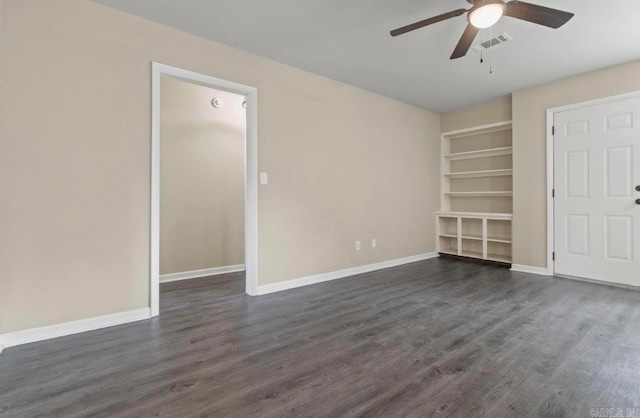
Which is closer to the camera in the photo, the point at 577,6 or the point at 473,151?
the point at 577,6

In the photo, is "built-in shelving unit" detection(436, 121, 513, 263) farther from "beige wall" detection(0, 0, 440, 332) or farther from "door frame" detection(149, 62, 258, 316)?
"door frame" detection(149, 62, 258, 316)

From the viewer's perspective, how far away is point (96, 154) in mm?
2520

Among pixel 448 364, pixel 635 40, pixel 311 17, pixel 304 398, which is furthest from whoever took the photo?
pixel 635 40

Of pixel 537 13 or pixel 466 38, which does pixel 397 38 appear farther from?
pixel 537 13

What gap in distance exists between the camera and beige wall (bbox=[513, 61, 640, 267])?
4.04 meters

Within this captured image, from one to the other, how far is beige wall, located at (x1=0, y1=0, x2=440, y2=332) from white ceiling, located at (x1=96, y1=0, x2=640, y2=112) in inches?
11.9

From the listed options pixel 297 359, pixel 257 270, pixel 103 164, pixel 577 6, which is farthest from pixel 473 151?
pixel 103 164

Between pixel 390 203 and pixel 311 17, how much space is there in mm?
2949

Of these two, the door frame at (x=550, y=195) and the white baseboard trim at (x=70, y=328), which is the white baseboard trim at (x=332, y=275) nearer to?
the white baseboard trim at (x=70, y=328)

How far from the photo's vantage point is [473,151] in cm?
529

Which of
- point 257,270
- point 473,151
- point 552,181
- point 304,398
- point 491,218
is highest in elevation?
point 473,151

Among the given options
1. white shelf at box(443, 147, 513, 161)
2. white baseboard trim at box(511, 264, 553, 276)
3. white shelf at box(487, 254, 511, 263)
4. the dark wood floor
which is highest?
white shelf at box(443, 147, 513, 161)

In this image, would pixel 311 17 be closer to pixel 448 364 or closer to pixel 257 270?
pixel 257 270

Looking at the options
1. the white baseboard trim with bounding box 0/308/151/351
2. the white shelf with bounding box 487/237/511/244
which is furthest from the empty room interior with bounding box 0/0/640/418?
the white shelf with bounding box 487/237/511/244
